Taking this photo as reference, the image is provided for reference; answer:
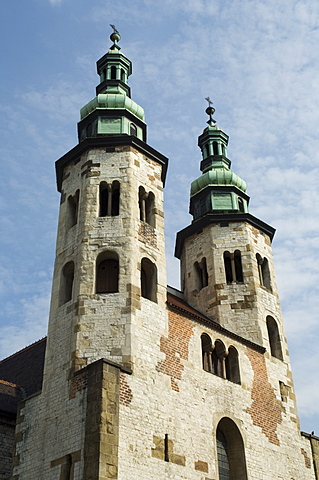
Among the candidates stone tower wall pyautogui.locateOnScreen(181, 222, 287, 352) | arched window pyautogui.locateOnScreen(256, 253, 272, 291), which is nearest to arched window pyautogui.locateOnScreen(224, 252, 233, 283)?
stone tower wall pyautogui.locateOnScreen(181, 222, 287, 352)

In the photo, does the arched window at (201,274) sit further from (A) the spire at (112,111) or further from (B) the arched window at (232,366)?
(A) the spire at (112,111)

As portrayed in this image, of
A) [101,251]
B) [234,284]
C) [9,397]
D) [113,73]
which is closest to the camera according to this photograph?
[101,251]

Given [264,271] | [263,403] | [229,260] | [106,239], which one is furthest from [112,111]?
[263,403]

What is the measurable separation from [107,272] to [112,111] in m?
7.95

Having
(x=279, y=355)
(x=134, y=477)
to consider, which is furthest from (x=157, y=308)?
(x=279, y=355)

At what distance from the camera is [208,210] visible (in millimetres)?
28859

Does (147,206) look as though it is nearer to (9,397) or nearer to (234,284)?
(234,284)

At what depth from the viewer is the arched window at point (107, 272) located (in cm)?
1981

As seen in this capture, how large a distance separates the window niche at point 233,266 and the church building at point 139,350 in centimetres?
9

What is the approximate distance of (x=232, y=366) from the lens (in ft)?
71.8

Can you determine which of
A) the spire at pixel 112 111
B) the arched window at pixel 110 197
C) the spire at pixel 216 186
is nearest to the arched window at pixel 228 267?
the spire at pixel 216 186

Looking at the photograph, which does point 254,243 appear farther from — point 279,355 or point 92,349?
point 92,349

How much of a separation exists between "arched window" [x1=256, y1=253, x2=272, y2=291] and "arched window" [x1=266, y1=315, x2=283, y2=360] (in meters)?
1.62

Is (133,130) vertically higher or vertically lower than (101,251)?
higher
